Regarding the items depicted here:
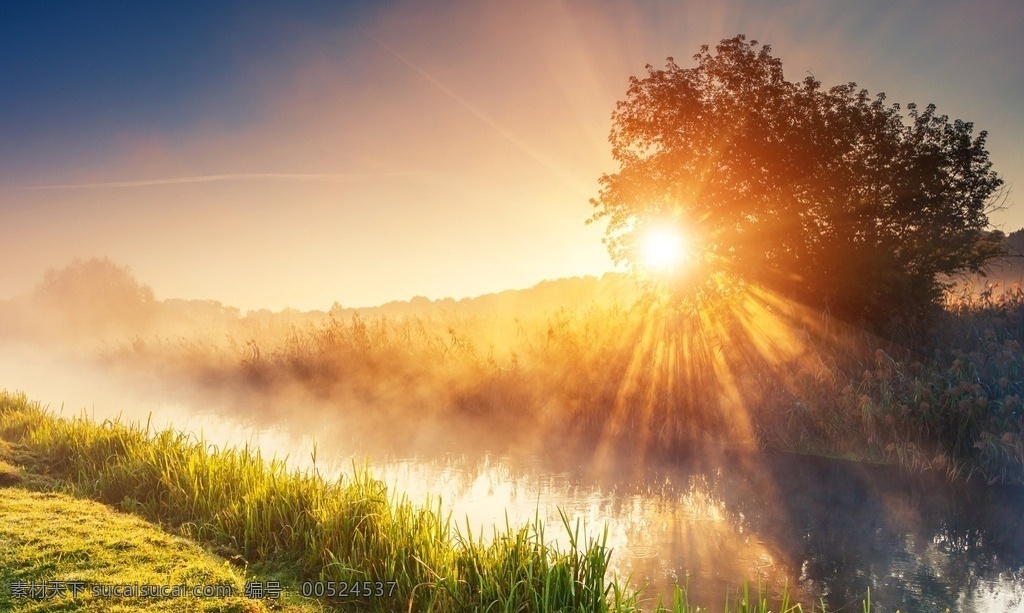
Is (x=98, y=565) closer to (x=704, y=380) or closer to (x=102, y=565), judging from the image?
(x=102, y=565)

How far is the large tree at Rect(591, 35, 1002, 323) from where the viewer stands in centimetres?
1455

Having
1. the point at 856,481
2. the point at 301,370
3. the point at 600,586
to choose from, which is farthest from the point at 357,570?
the point at 301,370

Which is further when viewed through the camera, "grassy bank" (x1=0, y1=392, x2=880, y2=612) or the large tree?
the large tree

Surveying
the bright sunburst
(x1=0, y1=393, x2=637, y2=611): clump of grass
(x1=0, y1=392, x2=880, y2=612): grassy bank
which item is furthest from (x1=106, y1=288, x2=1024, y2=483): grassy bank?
(x1=0, y1=392, x2=880, y2=612): grassy bank

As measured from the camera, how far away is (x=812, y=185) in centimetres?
1502

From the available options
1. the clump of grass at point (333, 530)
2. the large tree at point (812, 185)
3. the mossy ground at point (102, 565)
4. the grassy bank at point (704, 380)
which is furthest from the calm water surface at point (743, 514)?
the large tree at point (812, 185)

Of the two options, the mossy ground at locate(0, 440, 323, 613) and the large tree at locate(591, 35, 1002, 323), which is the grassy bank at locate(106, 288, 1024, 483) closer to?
the large tree at locate(591, 35, 1002, 323)

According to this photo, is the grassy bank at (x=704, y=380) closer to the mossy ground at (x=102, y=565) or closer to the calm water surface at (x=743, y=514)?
the calm water surface at (x=743, y=514)

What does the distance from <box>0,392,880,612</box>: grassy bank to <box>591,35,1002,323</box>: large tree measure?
37.1ft

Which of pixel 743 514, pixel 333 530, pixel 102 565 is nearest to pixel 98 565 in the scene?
pixel 102 565

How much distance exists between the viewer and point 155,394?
18141mm

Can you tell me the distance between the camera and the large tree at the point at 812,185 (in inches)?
573

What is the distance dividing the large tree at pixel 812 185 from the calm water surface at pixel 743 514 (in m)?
6.24

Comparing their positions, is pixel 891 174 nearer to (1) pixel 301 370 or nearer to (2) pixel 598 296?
(2) pixel 598 296
